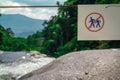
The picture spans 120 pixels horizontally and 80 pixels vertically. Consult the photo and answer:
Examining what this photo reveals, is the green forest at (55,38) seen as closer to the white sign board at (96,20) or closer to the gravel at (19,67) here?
the gravel at (19,67)

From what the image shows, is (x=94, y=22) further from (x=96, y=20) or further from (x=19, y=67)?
(x=19, y=67)

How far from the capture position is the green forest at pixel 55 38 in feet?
117

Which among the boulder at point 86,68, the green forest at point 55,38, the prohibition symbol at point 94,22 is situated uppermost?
the prohibition symbol at point 94,22

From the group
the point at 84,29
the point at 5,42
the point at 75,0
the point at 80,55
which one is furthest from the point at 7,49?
the point at 80,55

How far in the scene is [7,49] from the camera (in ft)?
117

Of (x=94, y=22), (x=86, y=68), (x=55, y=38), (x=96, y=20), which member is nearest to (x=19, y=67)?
(x=94, y=22)

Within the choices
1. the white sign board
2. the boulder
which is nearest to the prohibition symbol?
the white sign board

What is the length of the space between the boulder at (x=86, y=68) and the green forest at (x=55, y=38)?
24.9 meters

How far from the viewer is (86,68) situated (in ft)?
25.7

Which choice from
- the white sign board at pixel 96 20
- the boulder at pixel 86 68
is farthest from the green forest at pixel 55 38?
the boulder at pixel 86 68

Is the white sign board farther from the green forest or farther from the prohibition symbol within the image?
the green forest

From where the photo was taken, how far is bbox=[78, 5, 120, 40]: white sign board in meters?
10.9

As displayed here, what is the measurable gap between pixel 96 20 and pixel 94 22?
0.45 ft

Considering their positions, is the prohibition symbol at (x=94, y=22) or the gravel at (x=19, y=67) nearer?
the prohibition symbol at (x=94, y=22)
